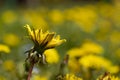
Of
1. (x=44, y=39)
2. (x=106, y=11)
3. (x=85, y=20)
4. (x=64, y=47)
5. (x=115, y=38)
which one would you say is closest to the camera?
(x=44, y=39)

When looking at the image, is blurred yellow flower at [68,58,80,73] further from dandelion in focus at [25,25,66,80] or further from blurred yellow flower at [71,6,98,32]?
blurred yellow flower at [71,6,98,32]

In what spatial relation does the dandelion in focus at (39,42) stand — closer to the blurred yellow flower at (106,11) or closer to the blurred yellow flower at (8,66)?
the blurred yellow flower at (8,66)

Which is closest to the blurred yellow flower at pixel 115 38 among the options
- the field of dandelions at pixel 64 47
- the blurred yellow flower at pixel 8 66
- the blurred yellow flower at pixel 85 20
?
the field of dandelions at pixel 64 47

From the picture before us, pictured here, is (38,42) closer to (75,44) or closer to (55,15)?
(75,44)

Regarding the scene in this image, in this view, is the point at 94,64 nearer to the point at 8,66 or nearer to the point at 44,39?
the point at 8,66

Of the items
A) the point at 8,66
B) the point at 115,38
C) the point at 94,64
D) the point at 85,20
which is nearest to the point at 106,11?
the point at 85,20

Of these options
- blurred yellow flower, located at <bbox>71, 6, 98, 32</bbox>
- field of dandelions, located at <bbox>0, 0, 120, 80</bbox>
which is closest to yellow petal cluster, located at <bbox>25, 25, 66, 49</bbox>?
field of dandelions, located at <bbox>0, 0, 120, 80</bbox>

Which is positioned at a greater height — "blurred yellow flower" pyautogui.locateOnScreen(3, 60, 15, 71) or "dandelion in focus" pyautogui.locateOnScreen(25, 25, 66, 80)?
"dandelion in focus" pyautogui.locateOnScreen(25, 25, 66, 80)

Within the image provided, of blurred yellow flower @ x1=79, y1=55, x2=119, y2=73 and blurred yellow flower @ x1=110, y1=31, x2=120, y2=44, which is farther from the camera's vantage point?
blurred yellow flower @ x1=110, y1=31, x2=120, y2=44
